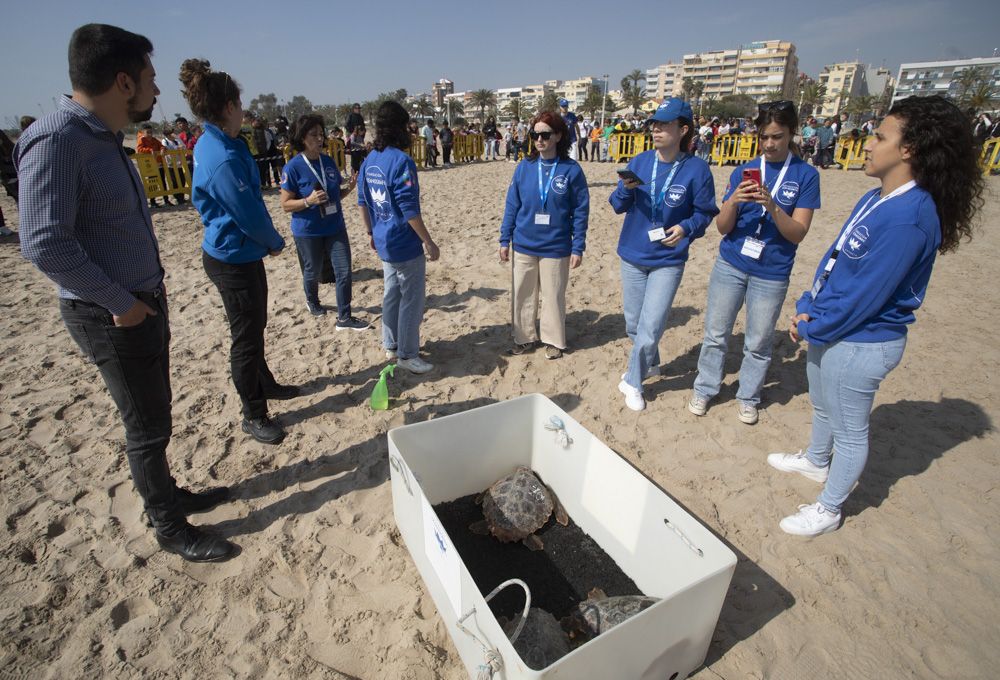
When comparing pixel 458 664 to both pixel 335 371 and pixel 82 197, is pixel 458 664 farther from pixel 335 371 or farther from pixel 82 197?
pixel 335 371

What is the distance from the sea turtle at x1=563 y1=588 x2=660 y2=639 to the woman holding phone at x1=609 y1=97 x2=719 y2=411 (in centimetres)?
182

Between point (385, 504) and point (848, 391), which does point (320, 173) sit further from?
point (848, 391)

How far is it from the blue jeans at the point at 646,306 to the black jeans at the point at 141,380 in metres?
2.85

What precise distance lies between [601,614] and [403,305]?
2.62 metres

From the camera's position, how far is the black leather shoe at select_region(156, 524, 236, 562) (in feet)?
7.76

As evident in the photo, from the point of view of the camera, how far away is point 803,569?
2.41m

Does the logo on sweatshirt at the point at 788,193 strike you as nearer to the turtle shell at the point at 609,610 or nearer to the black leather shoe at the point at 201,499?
the turtle shell at the point at 609,610

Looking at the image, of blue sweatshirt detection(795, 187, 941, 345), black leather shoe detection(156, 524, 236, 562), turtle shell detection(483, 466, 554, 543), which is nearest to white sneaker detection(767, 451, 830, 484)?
blue sweatshirt detection(795, 187, 941, 345)

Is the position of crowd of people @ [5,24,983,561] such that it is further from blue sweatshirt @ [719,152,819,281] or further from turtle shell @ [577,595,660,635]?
turtle shell @ [577,595,660,635]

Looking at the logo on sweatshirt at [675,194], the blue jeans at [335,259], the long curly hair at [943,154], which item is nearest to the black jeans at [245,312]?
the blue jeans at [335,259]

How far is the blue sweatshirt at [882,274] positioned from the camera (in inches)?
76.7

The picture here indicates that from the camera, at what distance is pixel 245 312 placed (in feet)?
9.33

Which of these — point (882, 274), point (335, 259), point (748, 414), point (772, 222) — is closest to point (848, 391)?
point (882, 274)

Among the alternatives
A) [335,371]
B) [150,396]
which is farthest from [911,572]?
[335,371]
